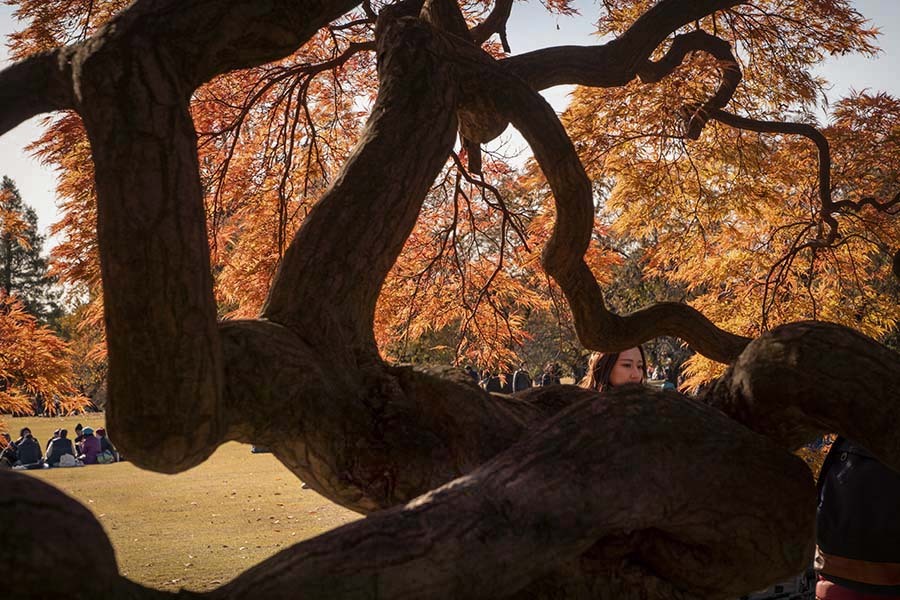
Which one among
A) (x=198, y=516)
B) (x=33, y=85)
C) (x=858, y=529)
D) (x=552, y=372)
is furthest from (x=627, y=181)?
(x=552, y=372)

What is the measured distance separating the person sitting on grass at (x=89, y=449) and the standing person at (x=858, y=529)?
40.9 ft

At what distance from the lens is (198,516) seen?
9148 mm

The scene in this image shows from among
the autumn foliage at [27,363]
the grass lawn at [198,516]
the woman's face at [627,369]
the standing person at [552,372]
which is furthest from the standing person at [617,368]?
the standing person at [552,372]

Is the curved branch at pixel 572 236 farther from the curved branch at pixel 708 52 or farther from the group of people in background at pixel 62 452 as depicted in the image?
the group of people in background at pixel 62 452

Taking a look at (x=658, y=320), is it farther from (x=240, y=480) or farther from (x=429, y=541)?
(x=240, y=480)

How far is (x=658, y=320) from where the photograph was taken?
3.85 metres

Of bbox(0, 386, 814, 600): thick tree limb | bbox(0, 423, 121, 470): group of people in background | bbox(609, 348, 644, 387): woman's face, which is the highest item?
bbox(609, 348, 644, 387): woman's face

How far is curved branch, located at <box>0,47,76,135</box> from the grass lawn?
3.87 metres

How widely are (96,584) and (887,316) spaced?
5.96 meters

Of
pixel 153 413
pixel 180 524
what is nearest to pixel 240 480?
pixel 180 524

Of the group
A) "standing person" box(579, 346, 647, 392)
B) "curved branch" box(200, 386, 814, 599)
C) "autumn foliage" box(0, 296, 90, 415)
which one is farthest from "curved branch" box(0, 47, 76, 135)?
"autumn foliage" box(0, 296, 90, 415)

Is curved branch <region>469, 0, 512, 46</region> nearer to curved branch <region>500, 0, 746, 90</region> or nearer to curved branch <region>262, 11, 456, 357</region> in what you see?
curved branch <region>500, 0, 746, 90</region>

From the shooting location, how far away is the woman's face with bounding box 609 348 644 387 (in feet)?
12.3

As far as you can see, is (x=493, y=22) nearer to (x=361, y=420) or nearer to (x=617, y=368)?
(x=617, y=368)
